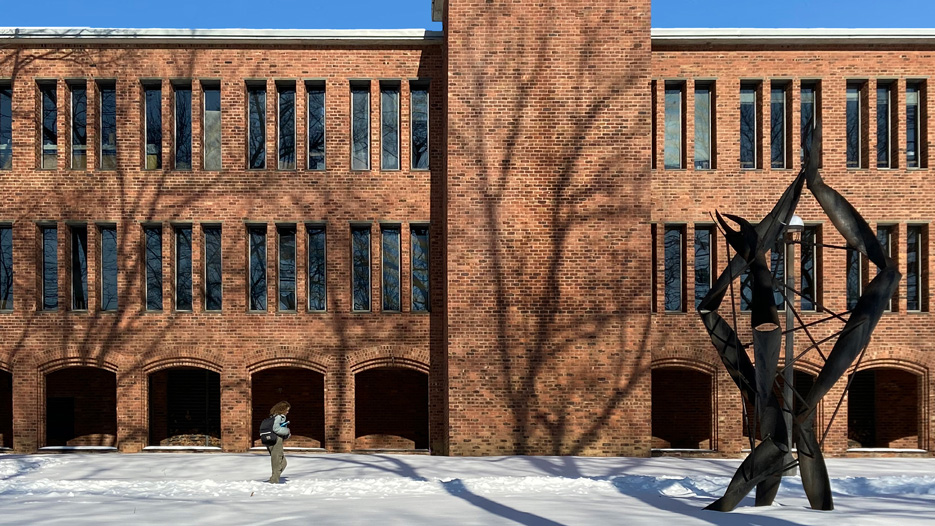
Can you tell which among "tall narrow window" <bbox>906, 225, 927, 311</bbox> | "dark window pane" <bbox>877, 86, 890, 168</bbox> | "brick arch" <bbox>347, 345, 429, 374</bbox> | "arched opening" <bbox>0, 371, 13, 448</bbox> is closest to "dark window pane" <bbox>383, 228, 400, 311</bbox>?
"brick arch" <bbox>347, 345, 429, 374</bbox>

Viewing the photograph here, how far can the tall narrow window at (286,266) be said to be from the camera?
655 inches

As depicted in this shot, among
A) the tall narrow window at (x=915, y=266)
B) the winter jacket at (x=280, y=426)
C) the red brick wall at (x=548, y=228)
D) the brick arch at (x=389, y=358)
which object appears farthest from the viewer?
the tall narrow window at (x=915, y=266)

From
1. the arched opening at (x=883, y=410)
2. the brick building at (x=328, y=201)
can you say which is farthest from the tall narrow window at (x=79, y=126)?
the arched opening at (x=883, y=410)

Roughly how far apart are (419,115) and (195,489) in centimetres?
909

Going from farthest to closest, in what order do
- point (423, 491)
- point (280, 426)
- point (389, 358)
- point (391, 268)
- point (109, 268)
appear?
point (391, 268)
point (109, 268)
point (389, 358)
point (280, 426)
point (423, 491)

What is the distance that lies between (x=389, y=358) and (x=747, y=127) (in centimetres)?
931

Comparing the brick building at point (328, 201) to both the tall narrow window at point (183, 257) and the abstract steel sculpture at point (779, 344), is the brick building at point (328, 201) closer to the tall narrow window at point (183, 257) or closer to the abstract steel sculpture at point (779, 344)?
the tall narrow window at point (183, 257)

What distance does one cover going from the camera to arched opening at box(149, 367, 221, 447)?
17172 mm

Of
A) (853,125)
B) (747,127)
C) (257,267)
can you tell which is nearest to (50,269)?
(257,267)

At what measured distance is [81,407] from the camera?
1727 centimetres

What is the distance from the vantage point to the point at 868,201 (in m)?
16.5

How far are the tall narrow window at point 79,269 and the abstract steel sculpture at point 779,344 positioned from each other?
536 inches

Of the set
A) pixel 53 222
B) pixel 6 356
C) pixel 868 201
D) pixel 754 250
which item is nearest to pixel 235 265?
pixel 53 222

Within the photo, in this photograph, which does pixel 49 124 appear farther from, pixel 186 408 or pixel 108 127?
pixel 186 408
